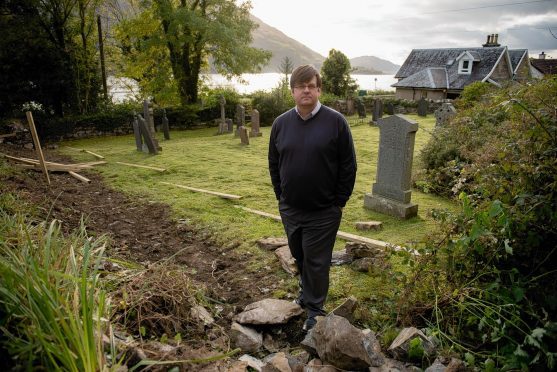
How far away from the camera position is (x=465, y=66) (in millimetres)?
32500

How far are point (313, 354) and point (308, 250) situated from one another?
0.92 metres

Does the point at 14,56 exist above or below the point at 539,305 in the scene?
above

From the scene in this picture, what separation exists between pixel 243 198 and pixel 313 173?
498 cm

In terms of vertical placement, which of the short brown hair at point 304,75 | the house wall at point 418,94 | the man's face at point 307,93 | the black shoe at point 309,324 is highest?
the house wall at point 418,94

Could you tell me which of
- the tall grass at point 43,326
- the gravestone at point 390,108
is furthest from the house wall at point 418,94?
the tall grass at point 43,326

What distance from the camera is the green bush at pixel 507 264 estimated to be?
8.52 ft

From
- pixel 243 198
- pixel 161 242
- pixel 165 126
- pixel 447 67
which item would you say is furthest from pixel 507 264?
pixel 447 67

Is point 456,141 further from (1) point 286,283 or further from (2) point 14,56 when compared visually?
(2) point 14,56

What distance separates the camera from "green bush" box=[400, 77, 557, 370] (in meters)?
2.60

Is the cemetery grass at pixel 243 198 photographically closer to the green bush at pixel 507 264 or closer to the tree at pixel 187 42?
the green bush at pixel 507 264

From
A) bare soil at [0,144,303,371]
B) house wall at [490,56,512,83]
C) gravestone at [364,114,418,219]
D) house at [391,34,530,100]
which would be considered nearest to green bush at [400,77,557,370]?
bare soil at [0,144,303,371]

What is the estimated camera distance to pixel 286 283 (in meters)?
4.45

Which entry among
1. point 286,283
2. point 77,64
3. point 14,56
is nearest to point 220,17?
point 77,64

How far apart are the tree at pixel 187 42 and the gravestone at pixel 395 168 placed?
622 inches
